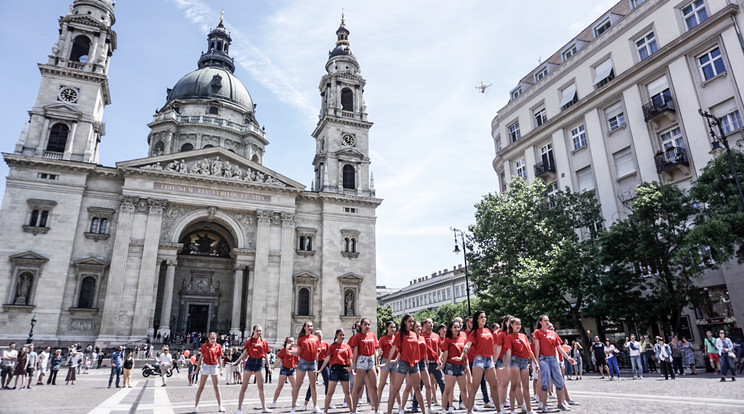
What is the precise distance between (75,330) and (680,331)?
36.5 m

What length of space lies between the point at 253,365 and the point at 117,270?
87.4 feet

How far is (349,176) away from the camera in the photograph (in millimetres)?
42594

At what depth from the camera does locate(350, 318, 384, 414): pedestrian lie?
845cm

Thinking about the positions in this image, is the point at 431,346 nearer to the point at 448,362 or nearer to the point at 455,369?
the point at 448,362

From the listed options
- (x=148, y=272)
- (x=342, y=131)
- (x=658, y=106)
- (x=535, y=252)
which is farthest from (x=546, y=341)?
(x=342, y=131)

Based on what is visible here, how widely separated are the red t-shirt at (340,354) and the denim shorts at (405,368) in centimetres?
153

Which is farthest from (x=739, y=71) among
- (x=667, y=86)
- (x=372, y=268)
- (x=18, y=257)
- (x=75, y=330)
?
(x=18, y=257)

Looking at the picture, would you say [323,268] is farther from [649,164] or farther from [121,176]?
[649,164]

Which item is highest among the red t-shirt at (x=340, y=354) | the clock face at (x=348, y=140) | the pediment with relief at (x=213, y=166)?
the clock face at (x=348, y=140)

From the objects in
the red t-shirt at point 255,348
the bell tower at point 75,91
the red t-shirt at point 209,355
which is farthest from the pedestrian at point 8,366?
the bell tower at point 75,91

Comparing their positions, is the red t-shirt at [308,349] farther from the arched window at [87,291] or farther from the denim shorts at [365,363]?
the arched window at [87,291]

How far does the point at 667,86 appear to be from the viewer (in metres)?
25.0

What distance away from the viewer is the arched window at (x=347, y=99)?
4538 centimetres

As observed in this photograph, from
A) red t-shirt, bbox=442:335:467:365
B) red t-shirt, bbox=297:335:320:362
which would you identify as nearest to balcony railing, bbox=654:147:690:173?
red t-shirt, bbox=442:335:467:365
